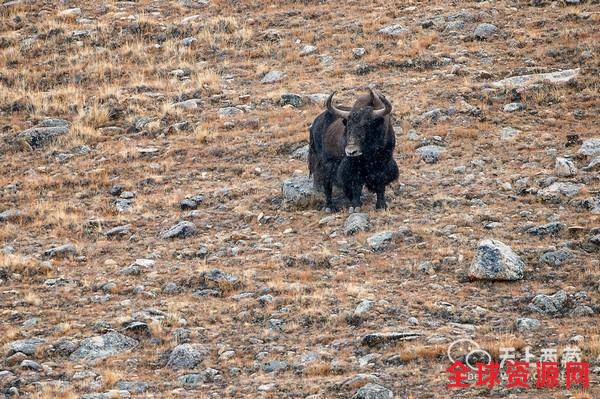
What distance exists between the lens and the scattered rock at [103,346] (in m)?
10.7

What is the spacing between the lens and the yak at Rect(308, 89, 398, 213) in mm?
15040

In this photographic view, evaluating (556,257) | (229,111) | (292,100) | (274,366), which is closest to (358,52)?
(292,100)

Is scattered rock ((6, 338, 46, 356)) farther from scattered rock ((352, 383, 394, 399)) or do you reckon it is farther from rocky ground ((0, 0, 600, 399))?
scattered rock ((352, 383, 394, 399))

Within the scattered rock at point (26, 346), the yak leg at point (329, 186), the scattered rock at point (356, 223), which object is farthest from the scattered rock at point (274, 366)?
the yak leg at point (329, 186)

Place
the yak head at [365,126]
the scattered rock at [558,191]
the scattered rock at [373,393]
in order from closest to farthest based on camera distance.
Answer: the scattered rock at [373,393] < the scattered rock at [558,191] < the yak head at [365,126]

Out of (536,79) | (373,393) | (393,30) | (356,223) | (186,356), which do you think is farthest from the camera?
(393,30)

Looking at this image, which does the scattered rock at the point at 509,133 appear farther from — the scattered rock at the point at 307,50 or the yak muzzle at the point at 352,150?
the scattered rock at the point at 307,50

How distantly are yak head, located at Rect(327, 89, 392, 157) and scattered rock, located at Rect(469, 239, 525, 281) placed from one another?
11.5 feet

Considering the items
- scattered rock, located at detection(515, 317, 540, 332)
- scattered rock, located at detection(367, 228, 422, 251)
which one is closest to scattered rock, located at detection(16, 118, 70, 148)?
scattered rock, located at detection(367, 228, 422, 251)

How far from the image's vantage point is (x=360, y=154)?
14969mm

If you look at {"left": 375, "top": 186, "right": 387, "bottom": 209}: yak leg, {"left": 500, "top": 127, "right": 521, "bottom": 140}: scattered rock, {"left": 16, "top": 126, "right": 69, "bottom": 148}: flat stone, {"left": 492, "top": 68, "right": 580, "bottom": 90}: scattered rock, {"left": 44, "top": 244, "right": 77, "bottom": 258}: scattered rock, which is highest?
{"left": 492, "top": 68, "right": 580, "bottom": 90}: scattered rock

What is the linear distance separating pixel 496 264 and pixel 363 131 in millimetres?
3947

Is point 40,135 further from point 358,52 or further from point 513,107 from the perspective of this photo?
point 513,107

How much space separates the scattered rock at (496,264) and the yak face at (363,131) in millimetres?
3521
